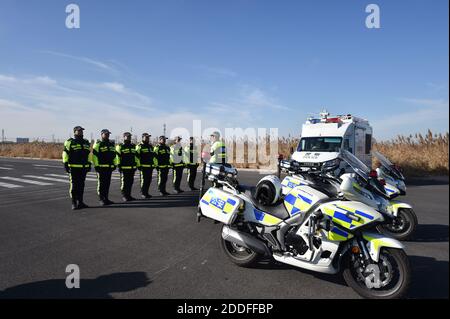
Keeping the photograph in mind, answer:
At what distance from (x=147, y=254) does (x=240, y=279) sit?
1.68 meters

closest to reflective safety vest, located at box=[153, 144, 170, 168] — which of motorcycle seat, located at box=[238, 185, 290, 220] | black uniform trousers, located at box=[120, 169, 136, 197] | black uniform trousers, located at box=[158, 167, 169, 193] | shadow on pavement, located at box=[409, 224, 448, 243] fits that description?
black uniform trousers, located at box=[158, 167, 169, 193]

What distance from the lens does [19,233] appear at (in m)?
5.74

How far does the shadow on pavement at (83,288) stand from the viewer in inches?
131

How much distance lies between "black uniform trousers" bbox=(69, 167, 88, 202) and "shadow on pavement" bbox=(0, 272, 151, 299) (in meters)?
4.47

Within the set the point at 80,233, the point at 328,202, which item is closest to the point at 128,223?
the point at 80,233

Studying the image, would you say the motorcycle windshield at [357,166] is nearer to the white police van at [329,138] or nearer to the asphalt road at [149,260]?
the asphalt road at [149,260]

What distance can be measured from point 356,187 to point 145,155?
7243mm

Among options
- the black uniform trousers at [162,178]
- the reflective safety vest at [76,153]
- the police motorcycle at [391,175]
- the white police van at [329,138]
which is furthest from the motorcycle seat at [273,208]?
the white police van at [329,138]

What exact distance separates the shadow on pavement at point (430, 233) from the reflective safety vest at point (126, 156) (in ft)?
24.2

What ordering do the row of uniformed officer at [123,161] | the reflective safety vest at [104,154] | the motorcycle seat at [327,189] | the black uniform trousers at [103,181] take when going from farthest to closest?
the black uniform trousers at [103,181], the reflective safety vest at [104,154], the row of uniformed officer at [123,161], the motorcycle seat at [327,189]

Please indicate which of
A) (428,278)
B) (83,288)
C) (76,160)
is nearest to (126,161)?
(76,160)

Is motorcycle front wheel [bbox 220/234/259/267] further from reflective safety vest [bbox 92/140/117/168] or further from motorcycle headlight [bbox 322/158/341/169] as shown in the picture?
reflective safety vest [bbox 92/140/117/168]
